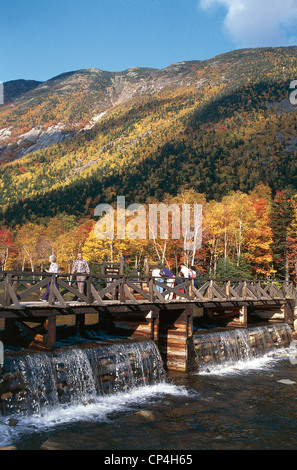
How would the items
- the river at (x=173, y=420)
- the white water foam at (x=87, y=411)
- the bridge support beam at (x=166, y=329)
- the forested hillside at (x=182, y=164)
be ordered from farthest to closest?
the forested hillside at (x=182, y=164) < the bridge support beam at (x=166, y=329) < the white water foam at (x=87, y=411) < the river at (x=173, y=420)

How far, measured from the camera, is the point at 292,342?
84.0 ft

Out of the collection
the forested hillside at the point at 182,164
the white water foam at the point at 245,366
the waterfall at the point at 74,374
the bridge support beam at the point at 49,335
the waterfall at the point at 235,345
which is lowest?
the white water foam at the point at 245,366

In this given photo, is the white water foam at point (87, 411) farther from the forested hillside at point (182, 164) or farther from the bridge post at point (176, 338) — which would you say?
the forested hillside at point (182, 164)

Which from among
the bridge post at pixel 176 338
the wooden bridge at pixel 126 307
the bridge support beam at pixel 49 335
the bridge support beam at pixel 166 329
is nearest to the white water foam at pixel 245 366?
the bridge post at pixel 176 338

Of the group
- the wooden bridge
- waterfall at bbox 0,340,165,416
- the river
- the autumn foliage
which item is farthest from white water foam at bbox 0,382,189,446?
the autumn foliage

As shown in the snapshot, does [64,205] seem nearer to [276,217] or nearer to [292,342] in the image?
[276,217]

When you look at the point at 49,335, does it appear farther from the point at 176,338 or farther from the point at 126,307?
the point at 176,338

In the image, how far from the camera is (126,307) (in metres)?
15.4

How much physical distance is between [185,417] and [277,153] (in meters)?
127

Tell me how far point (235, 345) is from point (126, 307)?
7.38m

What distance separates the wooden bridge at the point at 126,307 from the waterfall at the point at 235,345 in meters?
0.97

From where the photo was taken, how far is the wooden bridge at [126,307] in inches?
496

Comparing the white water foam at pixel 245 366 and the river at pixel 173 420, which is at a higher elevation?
the river at pixel 173 420

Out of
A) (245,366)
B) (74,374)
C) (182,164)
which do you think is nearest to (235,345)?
(245,366)
